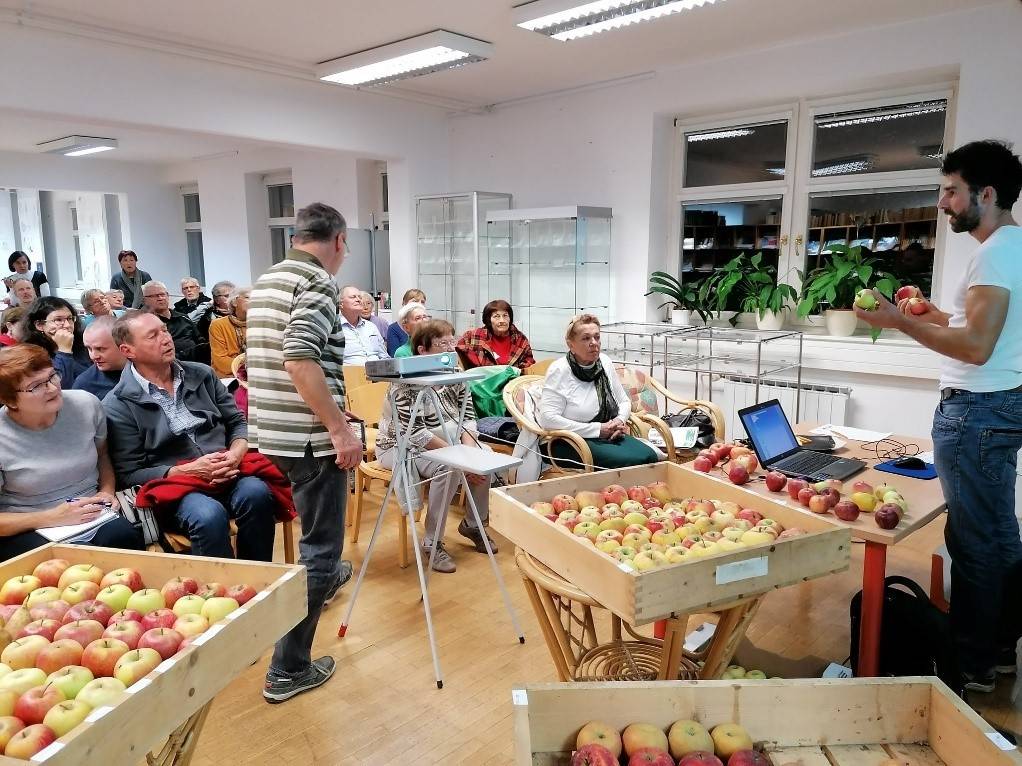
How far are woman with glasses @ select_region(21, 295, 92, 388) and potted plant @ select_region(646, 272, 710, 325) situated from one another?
3.86 metres

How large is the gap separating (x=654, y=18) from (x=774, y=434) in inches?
111

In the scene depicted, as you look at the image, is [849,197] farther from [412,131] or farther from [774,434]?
[412,131]

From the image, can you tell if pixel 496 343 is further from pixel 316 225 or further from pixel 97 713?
pixel 97 713

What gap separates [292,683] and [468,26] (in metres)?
3.83

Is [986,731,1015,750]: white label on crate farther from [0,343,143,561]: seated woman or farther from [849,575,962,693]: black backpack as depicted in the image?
[0,343,143,561]: seated woman

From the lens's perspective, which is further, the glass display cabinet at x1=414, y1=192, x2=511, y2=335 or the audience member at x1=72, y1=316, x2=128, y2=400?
the glass display cabinet at x1=414, y1=192, x2=511, y2=335

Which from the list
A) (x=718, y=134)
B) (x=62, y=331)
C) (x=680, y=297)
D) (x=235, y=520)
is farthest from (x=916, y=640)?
(x=718, y=134)

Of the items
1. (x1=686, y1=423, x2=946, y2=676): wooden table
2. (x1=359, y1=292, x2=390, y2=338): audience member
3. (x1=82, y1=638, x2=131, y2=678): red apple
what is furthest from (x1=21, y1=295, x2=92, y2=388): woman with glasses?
(x1=686, y1=423, x2=946, y2=676): wooden table

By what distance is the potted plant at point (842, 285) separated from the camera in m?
4.71

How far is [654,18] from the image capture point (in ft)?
14.0

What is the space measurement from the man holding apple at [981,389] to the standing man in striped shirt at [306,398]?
1648mm

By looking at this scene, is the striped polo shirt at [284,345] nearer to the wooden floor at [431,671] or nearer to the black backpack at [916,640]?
the wooden floor at [431,671]

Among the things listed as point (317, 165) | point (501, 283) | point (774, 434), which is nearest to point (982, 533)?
point (774, 434)

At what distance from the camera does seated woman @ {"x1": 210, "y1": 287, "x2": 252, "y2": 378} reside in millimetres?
5188
